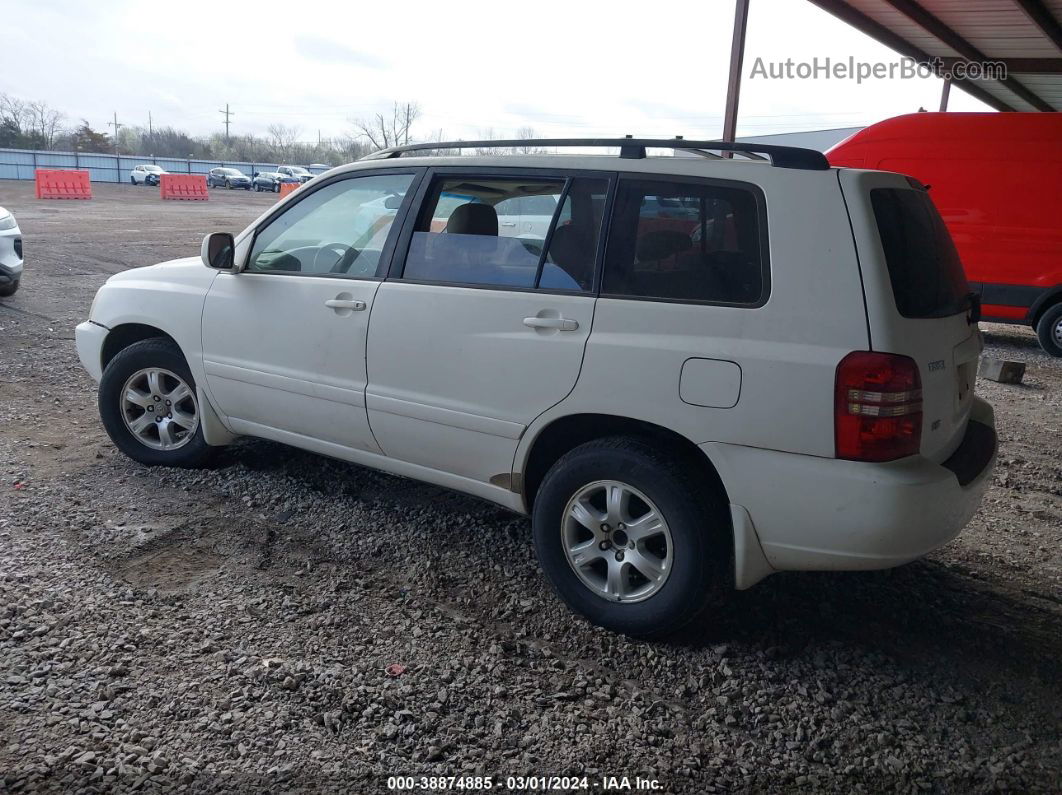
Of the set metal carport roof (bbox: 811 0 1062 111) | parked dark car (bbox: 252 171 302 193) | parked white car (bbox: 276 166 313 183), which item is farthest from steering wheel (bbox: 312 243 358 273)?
parked white car (bbox: 276 166 313 183)

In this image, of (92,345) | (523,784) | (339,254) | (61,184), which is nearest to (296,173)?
(61,184)

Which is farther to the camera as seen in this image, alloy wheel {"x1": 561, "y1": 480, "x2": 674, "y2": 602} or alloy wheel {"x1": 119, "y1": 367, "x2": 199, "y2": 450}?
alloy wheel {"x1": 119, "y1": 367, "x2": 199, "y2": 450}

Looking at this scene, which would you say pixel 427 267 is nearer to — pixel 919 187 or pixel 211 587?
pixel 211 587

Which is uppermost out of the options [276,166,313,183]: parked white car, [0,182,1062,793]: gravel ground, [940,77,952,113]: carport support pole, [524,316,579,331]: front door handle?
[940,77,952,113]: carport support pole

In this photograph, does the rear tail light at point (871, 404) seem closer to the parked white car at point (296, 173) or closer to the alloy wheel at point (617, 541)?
the alloy wheel at point (617, 541)

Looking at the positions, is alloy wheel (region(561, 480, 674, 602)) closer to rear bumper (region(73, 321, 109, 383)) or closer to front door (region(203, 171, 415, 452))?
front door (region(203, 171, 415, 452))

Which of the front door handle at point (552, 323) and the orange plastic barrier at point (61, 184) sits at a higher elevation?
the orange plastic barrier at point (61, 184)

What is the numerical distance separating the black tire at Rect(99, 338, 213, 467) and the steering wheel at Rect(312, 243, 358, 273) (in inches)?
41.7

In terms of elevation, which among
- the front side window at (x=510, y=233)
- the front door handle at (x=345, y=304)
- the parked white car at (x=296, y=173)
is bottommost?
the front door handle at (x=345, y=304)

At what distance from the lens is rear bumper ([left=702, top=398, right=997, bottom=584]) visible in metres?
2.85

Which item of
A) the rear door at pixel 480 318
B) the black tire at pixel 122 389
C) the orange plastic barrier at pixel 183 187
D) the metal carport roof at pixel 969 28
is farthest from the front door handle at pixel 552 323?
the orange plastic barrier at pixel 183 187

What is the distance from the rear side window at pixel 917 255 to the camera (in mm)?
2986

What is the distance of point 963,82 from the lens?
64.7 ft

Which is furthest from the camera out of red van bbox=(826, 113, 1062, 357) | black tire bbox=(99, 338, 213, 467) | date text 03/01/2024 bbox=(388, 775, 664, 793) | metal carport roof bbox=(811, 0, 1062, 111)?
metal carport roof bbox=(811, 0, 1062, 111)
